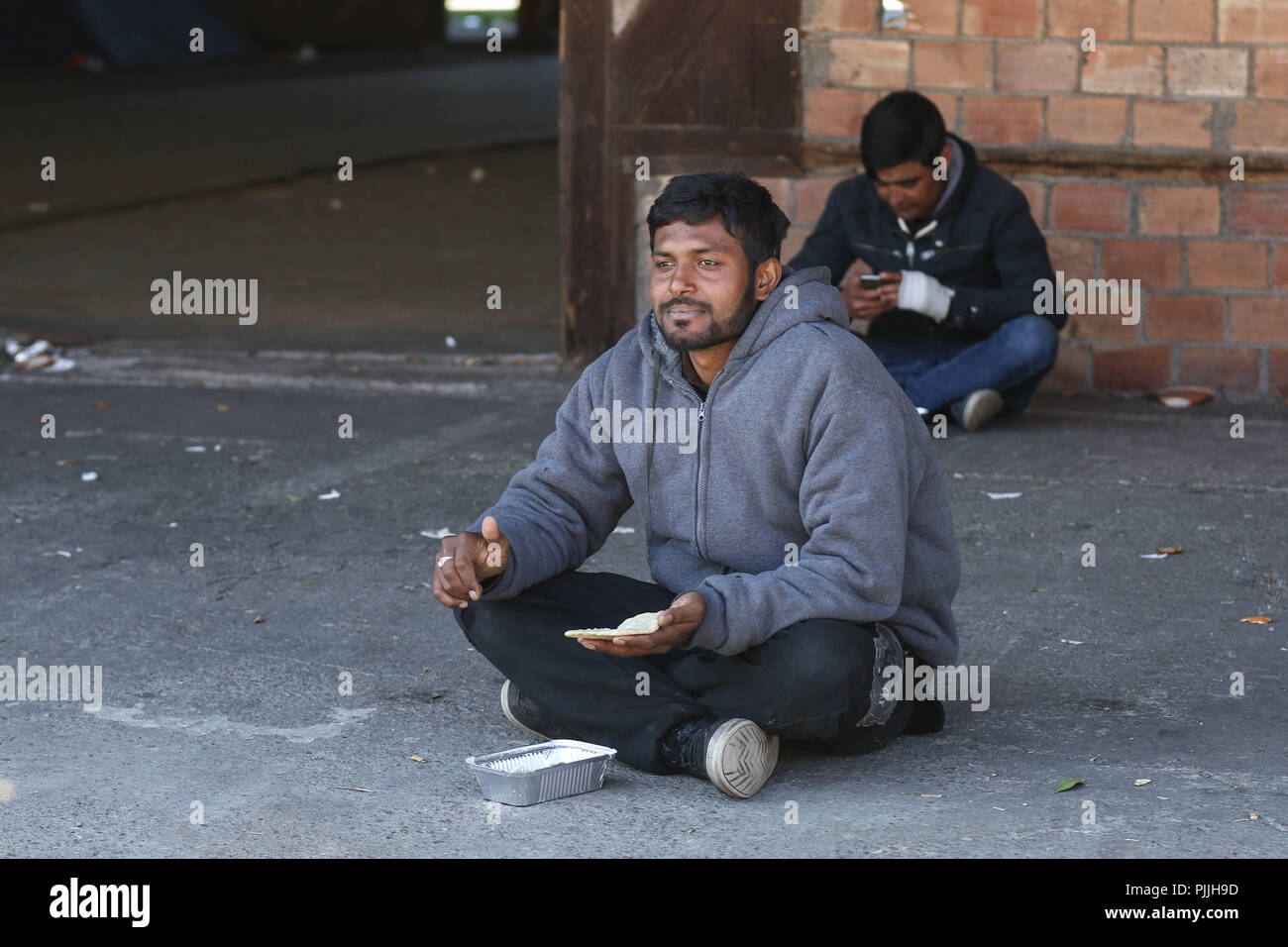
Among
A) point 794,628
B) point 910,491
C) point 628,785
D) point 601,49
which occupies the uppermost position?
point 601,49

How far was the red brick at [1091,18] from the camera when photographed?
7.23m

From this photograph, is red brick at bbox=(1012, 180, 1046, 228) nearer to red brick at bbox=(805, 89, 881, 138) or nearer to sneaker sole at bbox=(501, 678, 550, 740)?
red brick at bbox=(805, 89, 881, 138)

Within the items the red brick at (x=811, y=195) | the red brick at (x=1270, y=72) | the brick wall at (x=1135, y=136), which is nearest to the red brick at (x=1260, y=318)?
the brick wall at (x=1135, y=136)

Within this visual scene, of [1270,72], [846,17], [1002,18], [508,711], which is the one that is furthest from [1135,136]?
[508,711]

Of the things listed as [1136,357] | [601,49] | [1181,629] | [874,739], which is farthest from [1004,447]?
[874,739]

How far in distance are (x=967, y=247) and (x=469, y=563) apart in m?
3.59

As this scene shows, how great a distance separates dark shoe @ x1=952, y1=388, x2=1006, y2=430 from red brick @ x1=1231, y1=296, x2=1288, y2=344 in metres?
1.19

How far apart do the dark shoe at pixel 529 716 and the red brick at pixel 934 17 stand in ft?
14.0

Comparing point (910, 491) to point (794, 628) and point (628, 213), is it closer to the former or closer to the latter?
point (794, 628)

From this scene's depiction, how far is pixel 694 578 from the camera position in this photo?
12.6 ft

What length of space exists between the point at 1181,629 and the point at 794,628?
59.7 inches

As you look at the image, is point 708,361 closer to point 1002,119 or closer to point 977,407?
point 977,407

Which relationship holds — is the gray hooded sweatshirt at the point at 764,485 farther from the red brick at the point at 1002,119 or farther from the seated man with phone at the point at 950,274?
the red brick at the point at 1002,119

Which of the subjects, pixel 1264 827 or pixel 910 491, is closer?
pixel 1264 827
